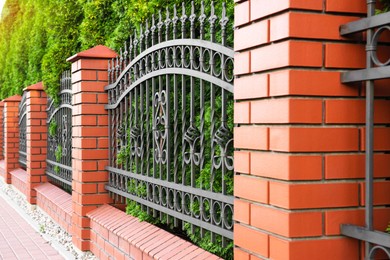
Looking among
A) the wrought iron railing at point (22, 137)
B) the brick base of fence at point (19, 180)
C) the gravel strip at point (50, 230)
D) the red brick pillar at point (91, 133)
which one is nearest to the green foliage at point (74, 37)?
the red brick pillar at point (91, 133)

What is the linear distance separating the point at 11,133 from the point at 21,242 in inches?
247

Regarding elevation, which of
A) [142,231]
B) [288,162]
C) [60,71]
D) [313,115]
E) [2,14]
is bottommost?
[142,231]

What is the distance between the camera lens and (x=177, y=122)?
3.87 meters

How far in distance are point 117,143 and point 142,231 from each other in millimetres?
1194

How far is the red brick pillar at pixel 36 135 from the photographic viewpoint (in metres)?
9.06

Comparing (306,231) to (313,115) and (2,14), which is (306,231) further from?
(2,14)

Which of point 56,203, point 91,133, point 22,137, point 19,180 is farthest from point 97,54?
point 22,137

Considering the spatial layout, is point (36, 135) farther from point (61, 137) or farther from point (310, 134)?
point (310, 134)

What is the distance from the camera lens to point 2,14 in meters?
17.2

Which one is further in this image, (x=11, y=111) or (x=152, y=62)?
(x=11, y=111)

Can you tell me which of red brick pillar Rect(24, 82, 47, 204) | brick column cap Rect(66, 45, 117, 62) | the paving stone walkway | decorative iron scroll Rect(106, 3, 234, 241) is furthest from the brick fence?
red brick pillar Rect(24, 82, 47, 204)

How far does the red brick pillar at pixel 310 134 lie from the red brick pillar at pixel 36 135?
23.7 feet

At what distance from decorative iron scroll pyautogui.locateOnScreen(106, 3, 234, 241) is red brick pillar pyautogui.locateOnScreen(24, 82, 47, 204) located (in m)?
3.98

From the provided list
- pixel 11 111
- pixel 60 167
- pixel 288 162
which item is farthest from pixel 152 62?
pixel 11 111
